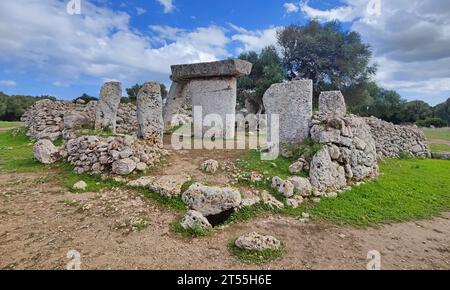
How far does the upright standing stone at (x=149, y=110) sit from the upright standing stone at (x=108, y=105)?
1744 millimetres

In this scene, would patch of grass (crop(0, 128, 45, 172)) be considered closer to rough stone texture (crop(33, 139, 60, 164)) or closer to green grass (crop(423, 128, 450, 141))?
rough stone texture (crop(33, 139, 60, 164))

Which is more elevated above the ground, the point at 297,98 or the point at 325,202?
the point at 297,98

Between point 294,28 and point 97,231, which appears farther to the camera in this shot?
point 294,28

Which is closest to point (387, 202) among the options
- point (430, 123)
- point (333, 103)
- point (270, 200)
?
point (270, 200)

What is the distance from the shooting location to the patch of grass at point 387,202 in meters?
6.12

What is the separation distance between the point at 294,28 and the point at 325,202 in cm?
2474

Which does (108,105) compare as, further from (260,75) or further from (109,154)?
(260,75)

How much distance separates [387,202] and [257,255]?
407 cm

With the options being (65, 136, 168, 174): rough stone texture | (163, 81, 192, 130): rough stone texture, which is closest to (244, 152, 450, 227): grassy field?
(65, 136, 168, 174): rough stone texture

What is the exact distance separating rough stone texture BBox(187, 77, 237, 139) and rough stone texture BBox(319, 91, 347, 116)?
10.8ft

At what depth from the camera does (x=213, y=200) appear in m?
5.94
